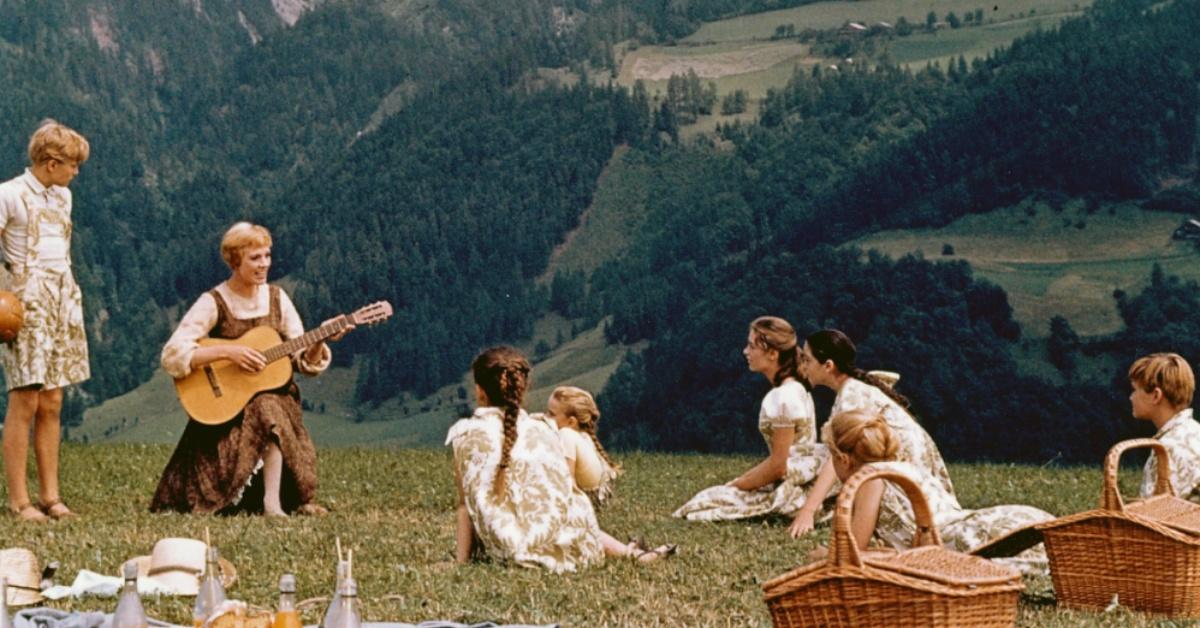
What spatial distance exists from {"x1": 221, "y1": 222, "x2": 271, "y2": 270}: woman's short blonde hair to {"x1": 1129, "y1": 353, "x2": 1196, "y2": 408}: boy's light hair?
229 inches

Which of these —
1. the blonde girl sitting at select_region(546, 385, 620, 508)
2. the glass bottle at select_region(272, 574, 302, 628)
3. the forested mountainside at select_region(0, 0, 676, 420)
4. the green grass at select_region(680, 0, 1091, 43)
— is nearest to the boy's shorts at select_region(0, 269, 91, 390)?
the blonde girl sitting at select_region(546, 385, 620, 508)

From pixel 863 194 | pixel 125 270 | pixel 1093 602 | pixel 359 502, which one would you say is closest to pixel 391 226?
pixel 125 270

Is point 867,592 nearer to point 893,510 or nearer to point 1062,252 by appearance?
point 893,510

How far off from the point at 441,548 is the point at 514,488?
1040mm

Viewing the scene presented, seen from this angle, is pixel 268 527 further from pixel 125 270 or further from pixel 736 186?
pixel 125 270

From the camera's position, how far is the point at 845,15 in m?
65.0

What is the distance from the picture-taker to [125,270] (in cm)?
6794

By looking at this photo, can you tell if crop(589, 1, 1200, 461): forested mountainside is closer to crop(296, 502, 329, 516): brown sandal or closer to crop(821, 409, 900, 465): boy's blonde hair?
crop(296, 502, 329, 516): brown sandal

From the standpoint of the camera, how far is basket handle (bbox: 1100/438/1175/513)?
7.59 meters

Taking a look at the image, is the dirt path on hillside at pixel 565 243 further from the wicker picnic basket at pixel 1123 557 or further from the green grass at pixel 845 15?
the wicker picnic basket at pixel 1123 557

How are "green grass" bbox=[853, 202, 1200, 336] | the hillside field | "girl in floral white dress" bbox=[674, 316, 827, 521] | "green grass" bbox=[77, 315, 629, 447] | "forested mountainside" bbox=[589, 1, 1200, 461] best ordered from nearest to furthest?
"girl in floral white dress" bbox=[674, 316, 827, 521] < "forested mountainside" bbox=[589, 1, 1200, 461] < "green grass" bbox=[853, 202, 1200, 336] < "green grass" bbox=[77, 315, 629, 447] < the hillside field

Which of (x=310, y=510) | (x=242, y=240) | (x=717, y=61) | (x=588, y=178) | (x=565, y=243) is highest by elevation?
(x=242, y=240)

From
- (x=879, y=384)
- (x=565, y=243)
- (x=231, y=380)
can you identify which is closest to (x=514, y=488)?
(x=879, y=384)

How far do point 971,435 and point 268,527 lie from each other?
31.2 metres
